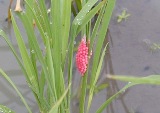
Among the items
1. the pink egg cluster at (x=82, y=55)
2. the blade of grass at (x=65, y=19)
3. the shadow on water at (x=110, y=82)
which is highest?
the blade of grass at (x=65, y=19)

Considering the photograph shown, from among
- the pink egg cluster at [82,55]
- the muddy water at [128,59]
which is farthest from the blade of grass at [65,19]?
the muddy water at [128,59]

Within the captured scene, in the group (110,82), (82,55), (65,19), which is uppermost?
(65,19)

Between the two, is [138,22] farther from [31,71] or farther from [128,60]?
[31,71]

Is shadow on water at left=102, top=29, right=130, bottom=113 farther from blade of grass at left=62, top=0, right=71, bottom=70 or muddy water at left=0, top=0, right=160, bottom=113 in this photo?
blade of grass at left=62, top=0, right=71, bottom=70

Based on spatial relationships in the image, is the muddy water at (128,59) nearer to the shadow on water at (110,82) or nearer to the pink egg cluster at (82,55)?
the shadow on water at (110,82)

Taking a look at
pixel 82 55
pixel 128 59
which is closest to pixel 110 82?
pixel 128 59

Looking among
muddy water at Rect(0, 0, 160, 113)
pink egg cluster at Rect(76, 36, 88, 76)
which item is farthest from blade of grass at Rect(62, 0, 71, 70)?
muddy water at Rect(0, 0, 160, 113)

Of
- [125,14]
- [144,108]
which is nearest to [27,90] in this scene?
[144,108]

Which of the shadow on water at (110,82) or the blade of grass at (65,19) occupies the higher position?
the blade of grass at (65,19)

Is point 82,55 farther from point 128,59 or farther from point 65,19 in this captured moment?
point 128,59
